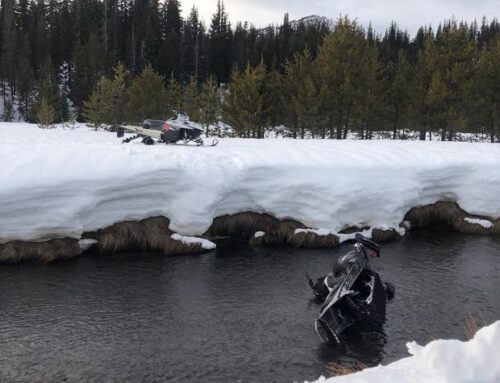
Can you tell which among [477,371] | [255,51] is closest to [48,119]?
[477,371]

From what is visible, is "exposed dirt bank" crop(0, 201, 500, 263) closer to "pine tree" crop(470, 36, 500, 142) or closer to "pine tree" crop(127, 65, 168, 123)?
"pine tree" crop(470, 36, 500, 142)

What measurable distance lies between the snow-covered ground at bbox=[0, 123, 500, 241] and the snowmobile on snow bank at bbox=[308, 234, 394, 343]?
22.0ft

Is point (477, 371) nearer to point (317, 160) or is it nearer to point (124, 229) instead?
point (124, 229)

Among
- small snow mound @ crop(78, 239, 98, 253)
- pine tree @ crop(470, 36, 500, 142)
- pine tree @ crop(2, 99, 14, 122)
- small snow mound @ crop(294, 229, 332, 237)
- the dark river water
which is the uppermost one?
pine tree @ crop(470, 36, 500, 142)

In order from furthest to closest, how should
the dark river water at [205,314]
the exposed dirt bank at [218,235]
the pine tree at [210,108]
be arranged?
the pine tree at [210,108]
the exposed dirt bank at [218,235]
the dark river water at [205,314]

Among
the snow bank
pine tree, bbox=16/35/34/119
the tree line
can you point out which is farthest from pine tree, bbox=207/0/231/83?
the snow bank

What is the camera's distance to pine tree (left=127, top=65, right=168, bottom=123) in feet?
138

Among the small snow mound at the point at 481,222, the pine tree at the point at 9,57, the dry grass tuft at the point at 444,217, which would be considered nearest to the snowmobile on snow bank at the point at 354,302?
the dry grass tuft at the point at 444,217

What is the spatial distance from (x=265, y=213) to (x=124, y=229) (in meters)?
5.10

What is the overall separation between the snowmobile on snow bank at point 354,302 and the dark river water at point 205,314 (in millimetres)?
381

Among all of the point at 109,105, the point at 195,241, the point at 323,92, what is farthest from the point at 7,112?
the point at 195,241

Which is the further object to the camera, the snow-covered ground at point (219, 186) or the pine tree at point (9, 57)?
the pine tree at point (9, 57)

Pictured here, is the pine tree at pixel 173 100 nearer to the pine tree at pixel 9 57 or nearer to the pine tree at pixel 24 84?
the pine tree at pixel 24 84

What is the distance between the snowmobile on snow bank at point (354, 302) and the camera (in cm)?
1030
